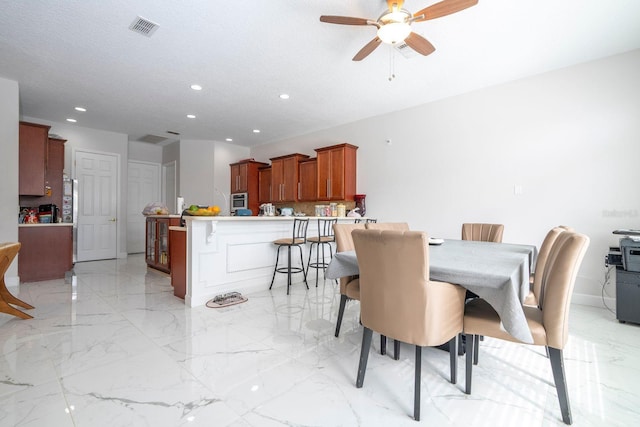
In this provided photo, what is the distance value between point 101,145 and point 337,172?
531 cm

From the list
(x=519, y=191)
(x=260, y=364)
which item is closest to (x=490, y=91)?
(x=519, y=191)

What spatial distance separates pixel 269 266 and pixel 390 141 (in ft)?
10.1

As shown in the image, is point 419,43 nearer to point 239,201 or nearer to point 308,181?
point 308,181

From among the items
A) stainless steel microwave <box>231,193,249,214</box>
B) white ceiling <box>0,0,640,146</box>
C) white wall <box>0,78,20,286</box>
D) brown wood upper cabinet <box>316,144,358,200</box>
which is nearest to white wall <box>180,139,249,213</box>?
stainless steel microwave <box>231,193,249,214</box>

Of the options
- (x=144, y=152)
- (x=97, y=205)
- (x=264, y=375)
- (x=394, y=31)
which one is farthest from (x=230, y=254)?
(x=144, y=152)

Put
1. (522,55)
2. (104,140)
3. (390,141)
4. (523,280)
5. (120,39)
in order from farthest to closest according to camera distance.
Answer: (104,140), (390,141), (522,55), (120,39), (523,280)

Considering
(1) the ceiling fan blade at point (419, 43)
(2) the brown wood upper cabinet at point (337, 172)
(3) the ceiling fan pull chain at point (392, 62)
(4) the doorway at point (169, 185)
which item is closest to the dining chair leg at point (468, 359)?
(1) the ceiling fan blade at point (419, 43)

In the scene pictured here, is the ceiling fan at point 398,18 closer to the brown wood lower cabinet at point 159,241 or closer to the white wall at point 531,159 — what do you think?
the white wall at point 531,159

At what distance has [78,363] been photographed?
1963 millimetres

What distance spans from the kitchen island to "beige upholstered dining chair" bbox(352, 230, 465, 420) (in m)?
2.23

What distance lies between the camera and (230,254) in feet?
11.8

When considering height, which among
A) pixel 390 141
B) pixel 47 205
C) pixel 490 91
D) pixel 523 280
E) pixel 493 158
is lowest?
pixel 523 280

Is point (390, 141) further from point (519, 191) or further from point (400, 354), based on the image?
point (400, 354)

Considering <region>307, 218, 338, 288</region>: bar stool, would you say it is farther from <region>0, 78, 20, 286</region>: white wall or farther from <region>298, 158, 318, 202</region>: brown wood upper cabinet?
<region>0, 78, 20, 286</region>: white wall
